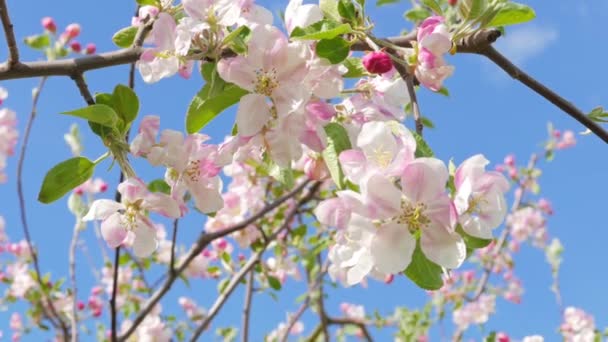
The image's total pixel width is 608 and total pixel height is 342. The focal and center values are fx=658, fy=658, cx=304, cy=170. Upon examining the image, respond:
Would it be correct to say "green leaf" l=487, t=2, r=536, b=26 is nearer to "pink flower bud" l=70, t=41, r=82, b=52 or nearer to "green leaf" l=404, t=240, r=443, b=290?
"green leaf" l=404, t=240, r=443, b=290

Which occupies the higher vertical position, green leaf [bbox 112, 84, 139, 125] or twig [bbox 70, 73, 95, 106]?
twig [bbox 70, 73, 95, 106]

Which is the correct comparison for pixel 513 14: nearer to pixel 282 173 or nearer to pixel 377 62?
pixel 377 62

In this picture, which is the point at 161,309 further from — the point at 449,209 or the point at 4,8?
the point at 449,209

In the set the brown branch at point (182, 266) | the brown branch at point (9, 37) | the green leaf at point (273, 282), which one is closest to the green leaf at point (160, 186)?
the brown branch at point (9, 37)

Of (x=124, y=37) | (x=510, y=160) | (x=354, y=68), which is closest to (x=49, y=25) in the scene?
(x=124, y=37)

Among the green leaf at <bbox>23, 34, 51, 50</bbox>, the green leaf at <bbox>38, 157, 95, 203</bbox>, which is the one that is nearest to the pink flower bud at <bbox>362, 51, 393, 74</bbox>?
the green leaf at <bbox>38, 157, 95, 203</bbox>

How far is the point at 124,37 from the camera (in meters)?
1.20

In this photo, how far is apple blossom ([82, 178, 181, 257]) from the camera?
106cm

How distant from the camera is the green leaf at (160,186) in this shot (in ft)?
3.83

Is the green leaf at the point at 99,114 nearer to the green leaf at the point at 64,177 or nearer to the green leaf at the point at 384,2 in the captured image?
the green leaf at the point at 64,177

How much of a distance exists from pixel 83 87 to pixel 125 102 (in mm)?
104

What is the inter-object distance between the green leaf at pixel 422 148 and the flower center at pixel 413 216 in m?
0.08

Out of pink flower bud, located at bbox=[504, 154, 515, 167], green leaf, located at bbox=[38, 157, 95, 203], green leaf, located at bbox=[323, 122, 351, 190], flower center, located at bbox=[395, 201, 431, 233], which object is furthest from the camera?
pink flower bud, located at bbox=[504, 154, 515, 167]

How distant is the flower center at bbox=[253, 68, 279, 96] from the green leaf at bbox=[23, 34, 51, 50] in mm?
2000
